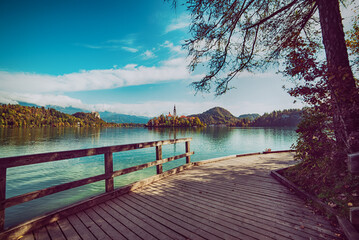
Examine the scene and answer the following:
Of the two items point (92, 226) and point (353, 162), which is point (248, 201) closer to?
point (353, 162)

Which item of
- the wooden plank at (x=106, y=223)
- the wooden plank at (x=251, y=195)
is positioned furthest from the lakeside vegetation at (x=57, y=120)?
the wooden plank at (x=106, y=223)

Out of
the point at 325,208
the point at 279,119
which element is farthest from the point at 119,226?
the point at 279,119

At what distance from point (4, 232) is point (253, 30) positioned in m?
8.86

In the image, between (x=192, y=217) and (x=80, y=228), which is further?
(x=192, y=217)

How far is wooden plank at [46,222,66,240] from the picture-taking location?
106 inches

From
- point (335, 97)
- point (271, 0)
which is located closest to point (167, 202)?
point (335, 97)

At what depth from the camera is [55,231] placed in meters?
2.84

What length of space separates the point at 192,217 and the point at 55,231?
97.0 inches

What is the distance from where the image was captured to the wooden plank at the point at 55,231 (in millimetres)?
2697

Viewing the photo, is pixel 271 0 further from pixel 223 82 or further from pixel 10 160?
pixel 10 160

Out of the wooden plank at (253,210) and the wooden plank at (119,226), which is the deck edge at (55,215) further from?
the wooden plank at (253,210)

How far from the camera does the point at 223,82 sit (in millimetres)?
6840

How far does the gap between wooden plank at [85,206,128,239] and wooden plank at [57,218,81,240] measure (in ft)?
1.20

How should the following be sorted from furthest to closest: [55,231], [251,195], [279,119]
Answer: [279,119] < [251,195] < [55,231]
